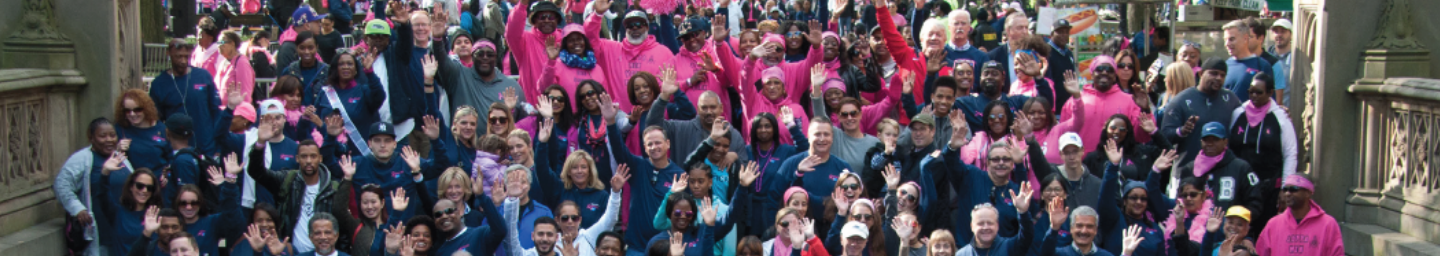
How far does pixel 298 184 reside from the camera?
9797 mm

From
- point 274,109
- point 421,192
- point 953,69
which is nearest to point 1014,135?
point 953,69

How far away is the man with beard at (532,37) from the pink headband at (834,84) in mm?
2074

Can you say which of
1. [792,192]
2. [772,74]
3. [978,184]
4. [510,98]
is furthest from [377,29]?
[978,184]

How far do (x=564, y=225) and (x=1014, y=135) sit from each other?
3019 mm

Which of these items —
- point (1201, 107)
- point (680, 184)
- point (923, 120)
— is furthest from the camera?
point (1201, 107)

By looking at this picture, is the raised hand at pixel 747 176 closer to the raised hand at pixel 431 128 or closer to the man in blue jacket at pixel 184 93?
the raised hand at pixel 431 128

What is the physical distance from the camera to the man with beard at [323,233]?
9.05 m

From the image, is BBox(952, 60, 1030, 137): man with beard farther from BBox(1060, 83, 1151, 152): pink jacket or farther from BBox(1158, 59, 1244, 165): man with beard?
BBox(1158, 59, 1244, 165): man with beard

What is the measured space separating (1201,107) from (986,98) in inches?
57.0

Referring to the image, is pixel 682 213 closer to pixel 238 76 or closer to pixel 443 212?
pixel 443 212

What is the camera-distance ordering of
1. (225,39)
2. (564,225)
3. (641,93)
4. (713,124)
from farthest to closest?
(225,39) → (641,93) → (713,124) → (564,225)

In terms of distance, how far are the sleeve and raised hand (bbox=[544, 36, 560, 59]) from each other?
3255mm

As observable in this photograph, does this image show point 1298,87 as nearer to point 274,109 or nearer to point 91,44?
point 274,109

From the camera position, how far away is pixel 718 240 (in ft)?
31.1
